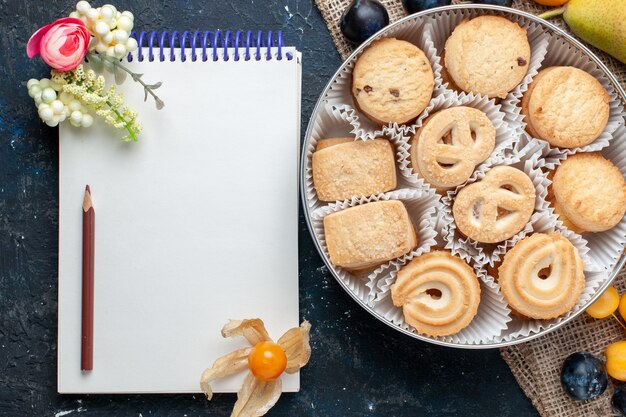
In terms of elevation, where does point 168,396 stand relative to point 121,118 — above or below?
below

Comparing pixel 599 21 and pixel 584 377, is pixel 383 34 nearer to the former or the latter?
pixel 599 21

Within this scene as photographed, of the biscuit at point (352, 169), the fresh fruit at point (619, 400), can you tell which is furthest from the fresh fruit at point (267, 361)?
the fresh fruit at point (619, 400)

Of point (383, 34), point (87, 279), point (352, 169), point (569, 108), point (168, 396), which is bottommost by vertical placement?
point (168, 396)

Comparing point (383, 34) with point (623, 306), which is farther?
point (623, 306)

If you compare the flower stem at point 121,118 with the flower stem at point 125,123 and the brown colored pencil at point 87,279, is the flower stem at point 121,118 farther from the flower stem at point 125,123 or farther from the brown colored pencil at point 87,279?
the brown colored pencil at point 87,279

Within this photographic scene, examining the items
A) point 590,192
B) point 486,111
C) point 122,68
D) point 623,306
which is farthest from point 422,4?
point 623,306

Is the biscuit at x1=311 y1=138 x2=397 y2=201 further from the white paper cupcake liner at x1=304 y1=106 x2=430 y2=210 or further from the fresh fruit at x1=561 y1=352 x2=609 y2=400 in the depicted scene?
the fresh fruit at x1=561 y1=352 x2=609 y2=400

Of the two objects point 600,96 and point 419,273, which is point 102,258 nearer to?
point 419,273

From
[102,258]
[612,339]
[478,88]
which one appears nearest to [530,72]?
[478,88]
